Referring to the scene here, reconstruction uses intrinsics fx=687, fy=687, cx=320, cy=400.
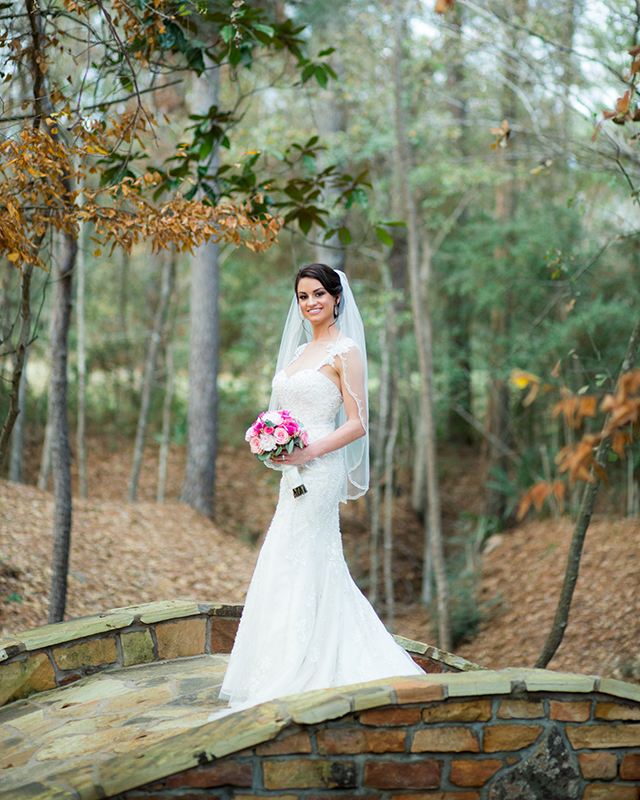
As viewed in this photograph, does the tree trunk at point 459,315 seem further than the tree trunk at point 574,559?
Yes

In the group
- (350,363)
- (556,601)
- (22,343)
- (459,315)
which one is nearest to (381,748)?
(350,363)

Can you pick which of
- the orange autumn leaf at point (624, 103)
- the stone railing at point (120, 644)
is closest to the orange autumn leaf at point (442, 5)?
the orange autumn leaf at point (624, 103)

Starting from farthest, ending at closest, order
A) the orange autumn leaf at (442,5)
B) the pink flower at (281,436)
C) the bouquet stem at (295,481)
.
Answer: the bouquet stem at (295,481), the pink flower at (281,436), the orange autumn leaf at (442,5)

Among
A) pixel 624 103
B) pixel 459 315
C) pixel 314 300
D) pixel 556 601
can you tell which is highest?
pixel 459 315

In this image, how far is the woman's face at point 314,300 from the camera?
3768 mm

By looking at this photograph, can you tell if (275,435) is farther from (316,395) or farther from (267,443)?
(316,395)

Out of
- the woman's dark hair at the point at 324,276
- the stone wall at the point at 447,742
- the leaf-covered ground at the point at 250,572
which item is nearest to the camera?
the stone wall at the point at 447,742

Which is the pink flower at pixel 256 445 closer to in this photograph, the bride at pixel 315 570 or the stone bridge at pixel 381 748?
the bride at pixel 315 570

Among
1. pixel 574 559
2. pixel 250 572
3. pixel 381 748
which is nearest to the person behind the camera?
pixel 381 748

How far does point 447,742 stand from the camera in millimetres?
2793

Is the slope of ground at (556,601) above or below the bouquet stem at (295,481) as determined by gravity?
below

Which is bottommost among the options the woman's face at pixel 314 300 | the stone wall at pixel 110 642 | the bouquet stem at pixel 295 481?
the stone wall at pixel 110 642

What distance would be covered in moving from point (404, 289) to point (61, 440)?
30.2ft

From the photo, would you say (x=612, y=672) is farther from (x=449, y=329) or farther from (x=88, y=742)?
(x=449, y=329)
